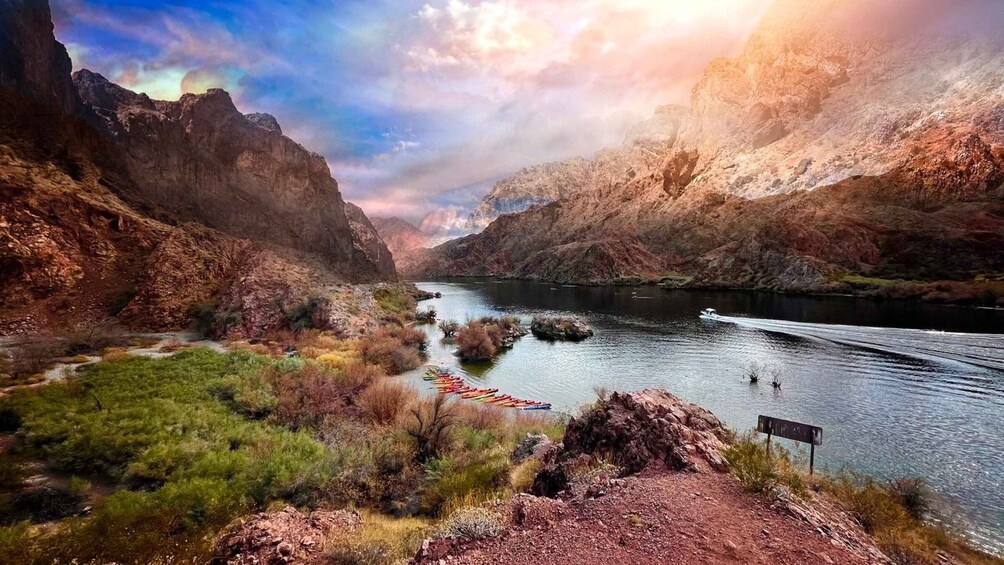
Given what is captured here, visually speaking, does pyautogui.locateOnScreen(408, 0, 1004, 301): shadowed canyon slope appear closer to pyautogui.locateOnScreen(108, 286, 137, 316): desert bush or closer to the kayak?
the kayak

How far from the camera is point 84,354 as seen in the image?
96.8 ft

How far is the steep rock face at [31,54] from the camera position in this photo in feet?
164

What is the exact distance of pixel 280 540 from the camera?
7.95 meters

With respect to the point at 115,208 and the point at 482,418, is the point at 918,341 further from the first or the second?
the point at 115,208

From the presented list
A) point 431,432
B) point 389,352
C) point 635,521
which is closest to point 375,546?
point 635,521

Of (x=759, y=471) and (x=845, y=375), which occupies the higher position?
(x=759, y=471)

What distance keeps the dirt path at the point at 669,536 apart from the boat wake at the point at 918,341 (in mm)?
40126

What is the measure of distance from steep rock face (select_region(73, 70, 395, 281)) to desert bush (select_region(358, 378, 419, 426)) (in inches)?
1868

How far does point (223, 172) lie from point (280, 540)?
9483cm

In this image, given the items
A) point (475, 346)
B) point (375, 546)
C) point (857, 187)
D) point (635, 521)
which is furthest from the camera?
point (857, 187)

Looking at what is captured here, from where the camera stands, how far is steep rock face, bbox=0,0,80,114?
4984cm

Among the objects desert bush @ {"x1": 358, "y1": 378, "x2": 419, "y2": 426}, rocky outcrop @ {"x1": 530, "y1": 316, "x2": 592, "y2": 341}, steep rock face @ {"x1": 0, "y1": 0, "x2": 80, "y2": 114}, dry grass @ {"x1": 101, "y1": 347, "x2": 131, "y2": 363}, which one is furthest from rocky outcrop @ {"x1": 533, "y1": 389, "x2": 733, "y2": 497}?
steep rock face @ {"x1": 0, "y1": 0, "x2": 80, "y2": 114}

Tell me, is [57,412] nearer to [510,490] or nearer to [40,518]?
[40,518]

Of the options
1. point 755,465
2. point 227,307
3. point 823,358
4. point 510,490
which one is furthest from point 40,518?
point 823,358
